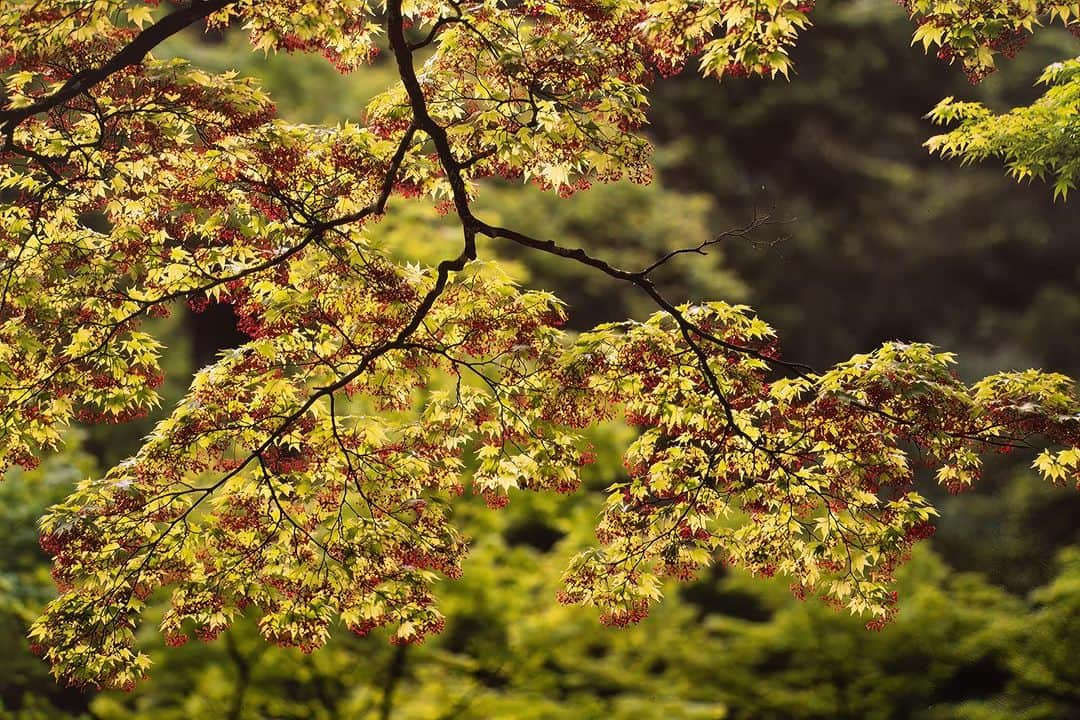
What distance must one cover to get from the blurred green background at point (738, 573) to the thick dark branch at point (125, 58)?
295 centimetres

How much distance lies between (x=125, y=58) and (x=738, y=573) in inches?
268

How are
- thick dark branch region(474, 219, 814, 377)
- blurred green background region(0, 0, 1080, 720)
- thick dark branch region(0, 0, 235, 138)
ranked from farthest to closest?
blurred green background region(0, 0, 1080, 720)
thick dark branch region(474, 219, 814, 377)
thick dark branch region(0, 0, 235, 138)

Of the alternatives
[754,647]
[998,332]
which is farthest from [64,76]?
[998,332]

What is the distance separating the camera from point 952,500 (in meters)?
15.4

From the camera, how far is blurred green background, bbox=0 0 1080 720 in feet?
27.5

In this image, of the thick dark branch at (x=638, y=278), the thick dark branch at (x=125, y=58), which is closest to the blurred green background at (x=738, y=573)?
the thick dark branch at (x=638, y=278)

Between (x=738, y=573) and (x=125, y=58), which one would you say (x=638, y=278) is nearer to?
(x=125, y=58)

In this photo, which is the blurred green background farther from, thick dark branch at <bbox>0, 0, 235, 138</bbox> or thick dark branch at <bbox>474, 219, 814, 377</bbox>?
thick dark branch at <bbox>0, 0, 235, 138</bbox>

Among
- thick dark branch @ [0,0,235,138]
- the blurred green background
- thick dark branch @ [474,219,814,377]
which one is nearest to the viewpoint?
thick dark branch @ [0,0,235,138]

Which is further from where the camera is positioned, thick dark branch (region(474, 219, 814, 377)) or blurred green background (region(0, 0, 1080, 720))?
blurred green background (region(0, 0, 1080, 720))

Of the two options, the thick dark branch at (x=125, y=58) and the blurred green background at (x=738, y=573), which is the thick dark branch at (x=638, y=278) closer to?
the blurred green background at (x=738, y=573)

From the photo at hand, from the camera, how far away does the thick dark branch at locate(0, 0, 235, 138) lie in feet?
16.5

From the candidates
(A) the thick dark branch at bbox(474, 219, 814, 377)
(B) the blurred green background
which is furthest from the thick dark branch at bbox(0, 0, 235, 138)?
(B) the blurred green background

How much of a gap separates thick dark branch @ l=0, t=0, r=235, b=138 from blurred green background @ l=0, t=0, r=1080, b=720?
2.95 m
